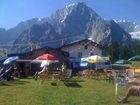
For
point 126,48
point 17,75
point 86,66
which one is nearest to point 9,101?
point 17,75

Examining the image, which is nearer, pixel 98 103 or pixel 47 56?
pixel 98 103

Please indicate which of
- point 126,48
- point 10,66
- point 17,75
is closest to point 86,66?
point 17,75

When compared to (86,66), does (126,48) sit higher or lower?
higher

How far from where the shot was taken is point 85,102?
1122 centimetres

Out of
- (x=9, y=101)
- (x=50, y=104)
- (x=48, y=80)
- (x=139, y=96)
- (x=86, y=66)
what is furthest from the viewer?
(x=86, y=66)

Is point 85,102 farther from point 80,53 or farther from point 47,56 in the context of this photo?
point 80,53

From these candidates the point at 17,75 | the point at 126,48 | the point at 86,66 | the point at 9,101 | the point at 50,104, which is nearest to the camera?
the point at 50,104

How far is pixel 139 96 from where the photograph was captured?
40.9 ft

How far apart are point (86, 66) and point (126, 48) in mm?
55719

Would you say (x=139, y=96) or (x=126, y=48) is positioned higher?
(x=126, y=48)

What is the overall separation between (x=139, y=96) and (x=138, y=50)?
9447cm

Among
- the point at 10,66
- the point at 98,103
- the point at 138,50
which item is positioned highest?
the point at 138,50

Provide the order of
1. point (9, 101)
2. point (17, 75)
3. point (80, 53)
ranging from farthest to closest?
point (80, 53)
point (17, 75)
point (9, 101)

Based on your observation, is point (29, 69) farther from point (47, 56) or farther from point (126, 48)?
point (126, 48)
